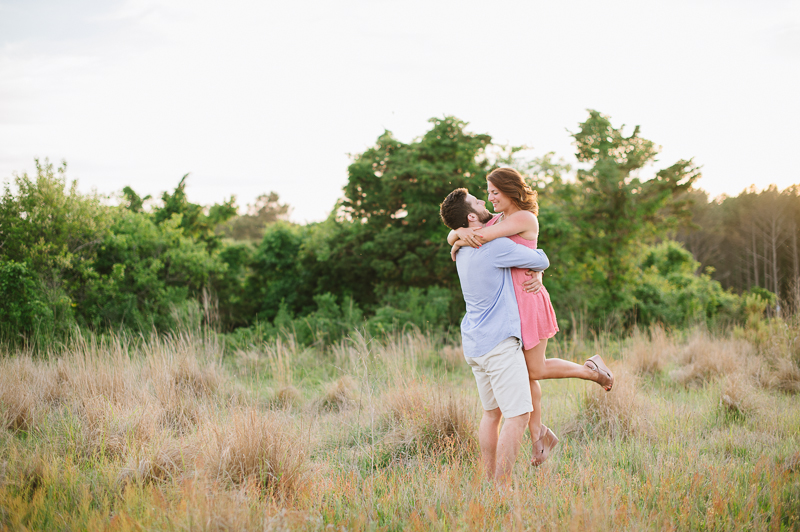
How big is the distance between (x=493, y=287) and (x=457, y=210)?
0.52 metres

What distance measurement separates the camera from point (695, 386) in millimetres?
5406

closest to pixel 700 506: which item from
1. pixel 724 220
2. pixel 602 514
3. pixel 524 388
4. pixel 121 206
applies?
pixel 602 514

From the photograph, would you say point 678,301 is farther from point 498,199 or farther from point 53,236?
point 53,236

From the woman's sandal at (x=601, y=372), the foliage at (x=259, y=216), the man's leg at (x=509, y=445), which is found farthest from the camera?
the foliage at (x=259, y=216)

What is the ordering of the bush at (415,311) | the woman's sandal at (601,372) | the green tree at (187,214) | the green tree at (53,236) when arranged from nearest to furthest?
1. the woman's sandal at (601,372)
2. the green tree at (53,236)
3. the bush at (415,311)
4. the green tree at (187,214)

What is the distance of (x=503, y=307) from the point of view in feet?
9.30

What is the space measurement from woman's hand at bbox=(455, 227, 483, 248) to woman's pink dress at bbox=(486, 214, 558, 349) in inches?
6.7

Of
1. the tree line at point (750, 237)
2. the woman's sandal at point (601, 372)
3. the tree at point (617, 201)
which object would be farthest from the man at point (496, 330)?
the tree line at point (750, 237)

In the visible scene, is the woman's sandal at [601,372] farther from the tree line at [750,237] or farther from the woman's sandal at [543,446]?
the tree line at [750,237]

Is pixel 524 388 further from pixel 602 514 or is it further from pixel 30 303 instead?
pixel 30 303

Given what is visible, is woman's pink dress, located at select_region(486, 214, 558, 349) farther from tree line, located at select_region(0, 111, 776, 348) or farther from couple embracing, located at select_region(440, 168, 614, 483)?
tree line, located at select_region(0, 111, 776, 348)

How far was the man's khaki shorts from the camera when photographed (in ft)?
9.05

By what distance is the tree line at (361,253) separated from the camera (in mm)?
9211

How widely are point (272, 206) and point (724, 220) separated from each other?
1604 inches
